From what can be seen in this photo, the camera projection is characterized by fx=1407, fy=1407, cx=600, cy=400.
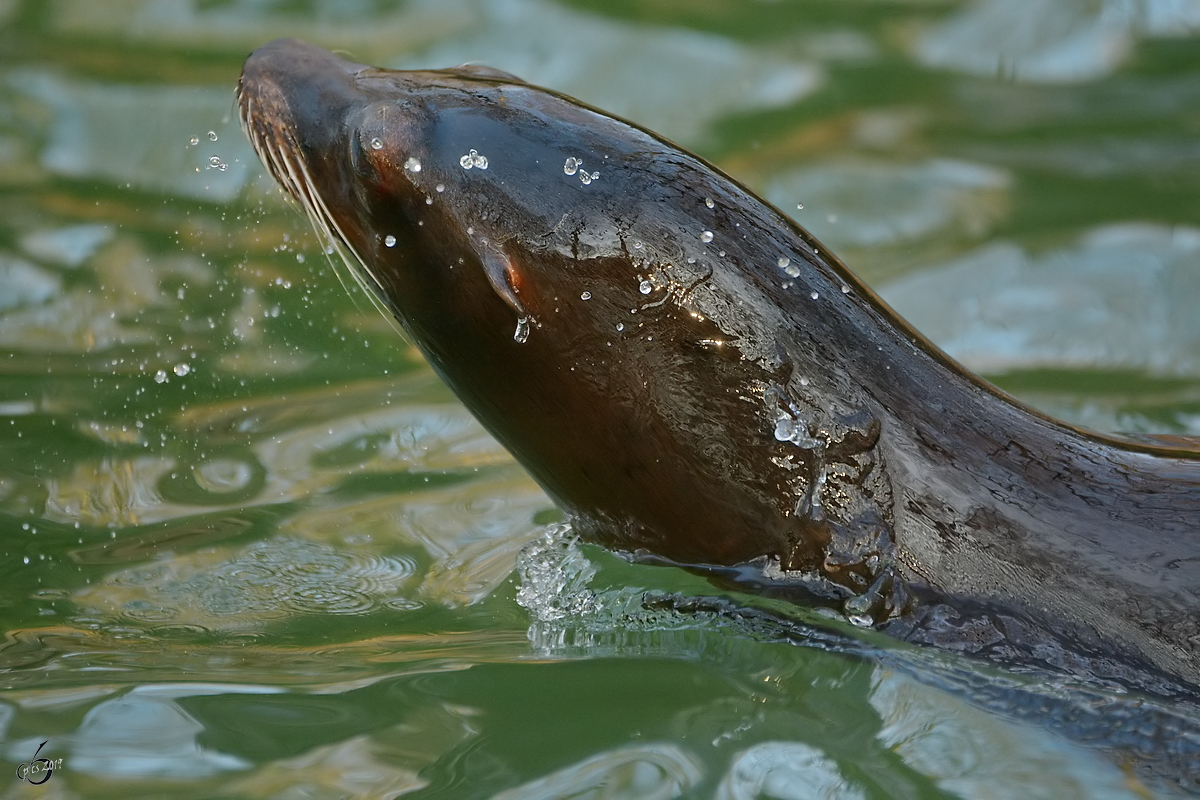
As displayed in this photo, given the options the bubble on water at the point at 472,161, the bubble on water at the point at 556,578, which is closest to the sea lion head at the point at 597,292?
the bubble on water at the point at 472,161

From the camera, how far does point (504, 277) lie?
3057 mm

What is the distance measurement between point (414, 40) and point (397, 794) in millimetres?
4574

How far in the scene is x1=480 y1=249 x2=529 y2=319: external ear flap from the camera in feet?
10.0

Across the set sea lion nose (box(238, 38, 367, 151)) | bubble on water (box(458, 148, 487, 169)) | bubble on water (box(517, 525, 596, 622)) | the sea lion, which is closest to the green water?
bubble on water (box(517, 525, 596, 622))

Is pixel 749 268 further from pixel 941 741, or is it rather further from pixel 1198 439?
pixel 1198 439

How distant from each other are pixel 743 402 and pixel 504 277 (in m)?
0.58

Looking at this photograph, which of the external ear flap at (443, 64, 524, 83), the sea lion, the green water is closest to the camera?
the green water

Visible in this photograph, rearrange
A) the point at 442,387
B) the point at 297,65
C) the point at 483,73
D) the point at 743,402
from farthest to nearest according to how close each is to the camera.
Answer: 1. the point at 442,387
2. the point at 297,65
3. the point at 483,73
4. the point at 743,402

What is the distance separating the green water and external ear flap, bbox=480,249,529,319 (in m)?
0.72

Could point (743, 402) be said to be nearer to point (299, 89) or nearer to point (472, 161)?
point (472, 161)

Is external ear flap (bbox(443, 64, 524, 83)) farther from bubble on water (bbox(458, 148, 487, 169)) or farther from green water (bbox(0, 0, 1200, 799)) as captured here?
green water (bbox(0, 0, 1200, 799))

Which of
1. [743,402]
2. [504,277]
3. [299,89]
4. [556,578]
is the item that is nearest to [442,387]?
[556,578]

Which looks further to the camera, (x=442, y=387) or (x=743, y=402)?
(x=442, y=387)

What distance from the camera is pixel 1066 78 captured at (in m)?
6.47
